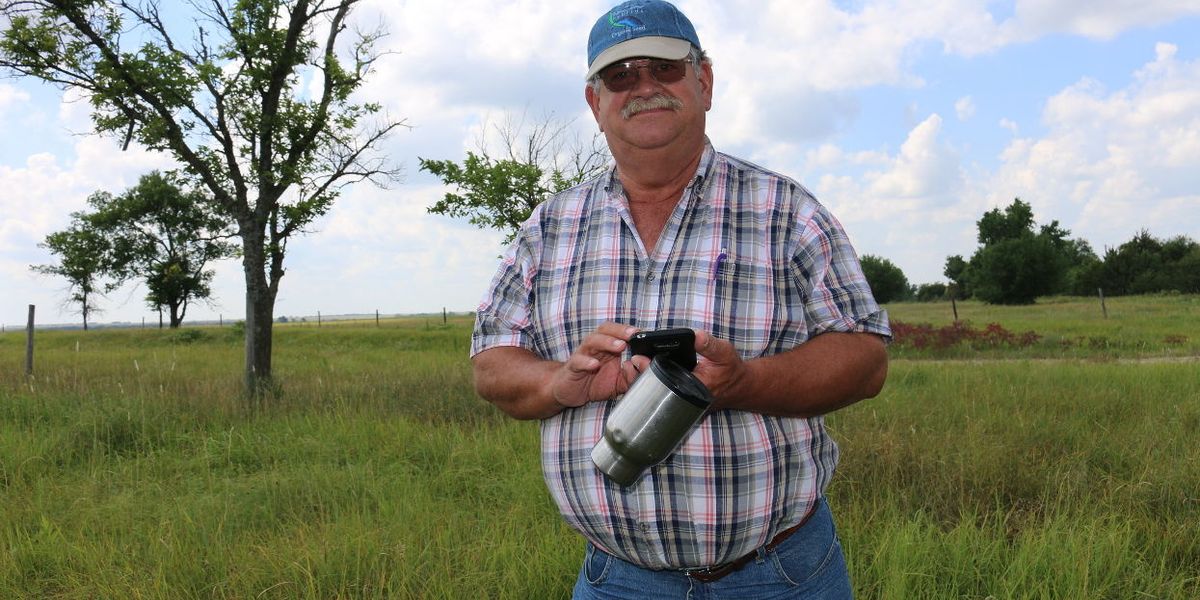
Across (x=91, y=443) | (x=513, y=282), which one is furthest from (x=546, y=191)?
(x=513, y=282)

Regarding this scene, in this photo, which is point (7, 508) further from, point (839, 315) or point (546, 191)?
point (546, 191)

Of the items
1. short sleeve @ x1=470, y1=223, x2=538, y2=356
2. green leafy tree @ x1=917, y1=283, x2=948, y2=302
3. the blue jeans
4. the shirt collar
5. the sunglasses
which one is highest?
green leafy tree @ x1=917, y1=283, x2=948, y2=302

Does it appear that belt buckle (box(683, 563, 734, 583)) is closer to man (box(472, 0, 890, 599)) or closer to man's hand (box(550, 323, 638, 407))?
man (box(472, 0, 890, 599))

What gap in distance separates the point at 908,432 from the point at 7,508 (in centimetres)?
649

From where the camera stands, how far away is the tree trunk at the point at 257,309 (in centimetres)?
1092

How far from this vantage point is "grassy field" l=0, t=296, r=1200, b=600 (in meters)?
3.60

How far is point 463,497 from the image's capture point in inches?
196

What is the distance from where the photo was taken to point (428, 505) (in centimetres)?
462

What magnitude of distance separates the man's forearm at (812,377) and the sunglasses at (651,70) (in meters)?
0.69

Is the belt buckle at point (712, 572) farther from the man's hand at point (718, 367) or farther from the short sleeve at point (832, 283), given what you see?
the short sleeve at point (832, 283)

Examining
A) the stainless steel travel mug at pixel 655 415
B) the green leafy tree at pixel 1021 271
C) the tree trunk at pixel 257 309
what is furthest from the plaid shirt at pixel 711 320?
the green leafy tree at pixel 1021 271

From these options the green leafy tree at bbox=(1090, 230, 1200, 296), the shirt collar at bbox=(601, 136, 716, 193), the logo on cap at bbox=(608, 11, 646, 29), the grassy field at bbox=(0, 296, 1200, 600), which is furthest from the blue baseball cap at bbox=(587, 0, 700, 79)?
the green leafy tree at bbox=(1090, 230, 1200, 296)

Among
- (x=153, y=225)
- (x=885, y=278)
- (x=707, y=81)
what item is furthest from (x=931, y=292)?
(x=707, y=81)

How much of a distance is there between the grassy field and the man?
194 centimetres
